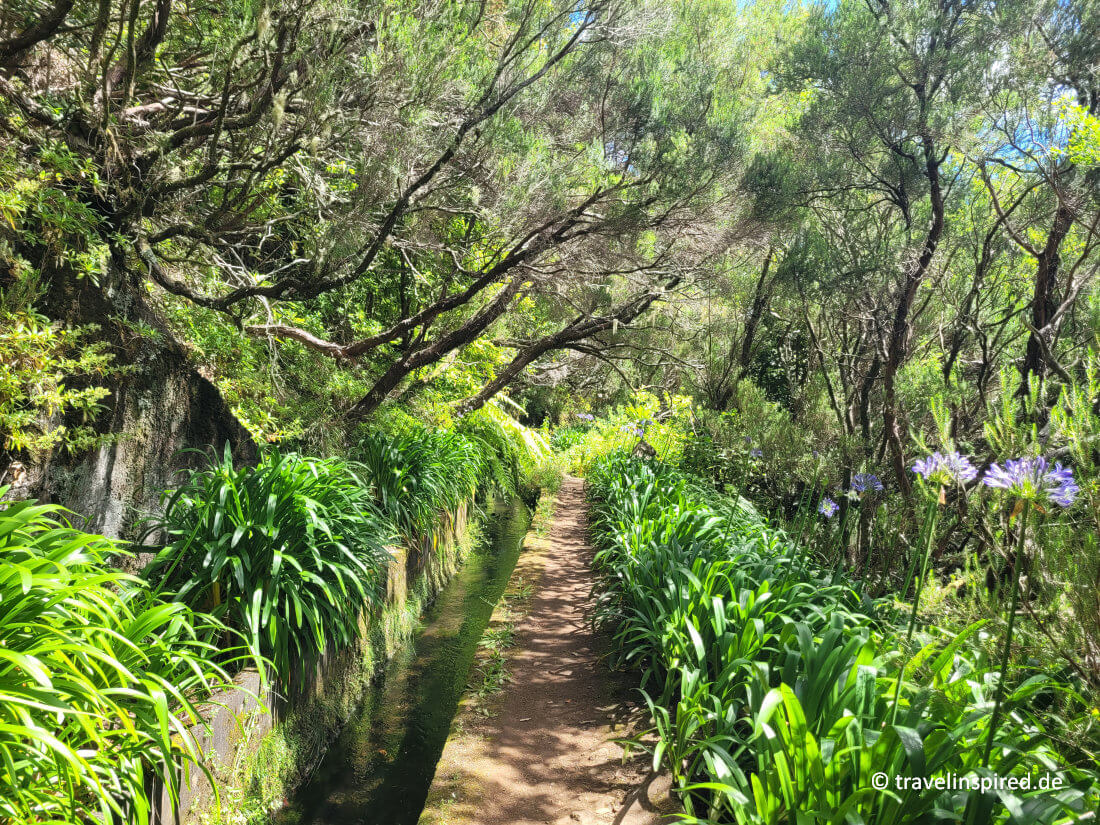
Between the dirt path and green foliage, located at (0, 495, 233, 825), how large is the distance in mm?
1082

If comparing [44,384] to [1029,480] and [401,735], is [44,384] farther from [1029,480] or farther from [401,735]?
[1029,480]

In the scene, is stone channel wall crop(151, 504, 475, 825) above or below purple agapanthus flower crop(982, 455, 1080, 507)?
below

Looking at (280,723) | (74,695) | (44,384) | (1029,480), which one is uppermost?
(1029,480)

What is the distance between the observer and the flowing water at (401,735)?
2.95 meters

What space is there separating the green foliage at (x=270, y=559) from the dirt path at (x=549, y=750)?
0.91 metres

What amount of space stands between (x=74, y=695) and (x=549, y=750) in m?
2.01

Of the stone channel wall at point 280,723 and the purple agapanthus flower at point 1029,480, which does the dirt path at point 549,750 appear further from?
the purple agapanthus flower at point 1029,480

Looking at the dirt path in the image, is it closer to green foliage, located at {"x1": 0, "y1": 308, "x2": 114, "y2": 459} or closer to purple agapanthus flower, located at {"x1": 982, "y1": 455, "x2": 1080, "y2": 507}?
purple agapanthus flower, located at {"x1": 982, "y1": 455, "x2": 1080, "y2": 507}

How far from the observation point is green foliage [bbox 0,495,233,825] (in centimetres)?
155

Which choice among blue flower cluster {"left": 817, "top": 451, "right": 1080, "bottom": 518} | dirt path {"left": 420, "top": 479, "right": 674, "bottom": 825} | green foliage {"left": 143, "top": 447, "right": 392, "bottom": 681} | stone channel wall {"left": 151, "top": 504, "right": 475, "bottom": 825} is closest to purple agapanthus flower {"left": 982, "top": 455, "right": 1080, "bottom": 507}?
blue flower cluster {"left": 817, "top": 451, "right": 1080, "bottom": 518}

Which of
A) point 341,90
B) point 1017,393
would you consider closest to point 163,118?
point 341,90

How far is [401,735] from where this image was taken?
3623 mm

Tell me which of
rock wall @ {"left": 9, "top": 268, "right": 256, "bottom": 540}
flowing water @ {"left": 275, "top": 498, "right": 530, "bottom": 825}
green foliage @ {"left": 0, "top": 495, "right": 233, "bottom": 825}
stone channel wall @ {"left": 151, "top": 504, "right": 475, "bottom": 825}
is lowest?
flowing water @ {"left": 275, "top": 498, "right": 530, "bottom": 825}

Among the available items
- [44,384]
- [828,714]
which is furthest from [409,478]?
[828,714]
